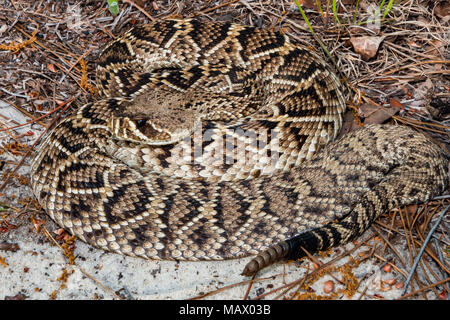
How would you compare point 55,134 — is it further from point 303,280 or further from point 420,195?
point 420,195

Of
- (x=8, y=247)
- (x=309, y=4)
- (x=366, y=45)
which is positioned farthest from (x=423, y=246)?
(x=8, y=247)

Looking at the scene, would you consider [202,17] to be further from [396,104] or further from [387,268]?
[387,268]

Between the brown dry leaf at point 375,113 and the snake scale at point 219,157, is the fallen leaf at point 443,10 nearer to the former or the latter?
the brown dry leaf at point 375,113

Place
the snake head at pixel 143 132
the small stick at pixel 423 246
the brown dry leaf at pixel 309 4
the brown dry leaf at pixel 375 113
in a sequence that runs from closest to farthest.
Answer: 1. the small stick at pixel 423 246
2. the snake head at pixel 143 132
3. the brown dry leaf at pixel 375 113
4. the brown dry leaf at pixel 309 4

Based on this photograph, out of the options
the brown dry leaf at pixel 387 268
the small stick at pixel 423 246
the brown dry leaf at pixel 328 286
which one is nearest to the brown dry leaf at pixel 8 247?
the brown dry leaf at pixel 328 286

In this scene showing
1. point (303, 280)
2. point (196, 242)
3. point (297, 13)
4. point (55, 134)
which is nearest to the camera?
point (303, 280)

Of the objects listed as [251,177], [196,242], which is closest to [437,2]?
[251,177]
